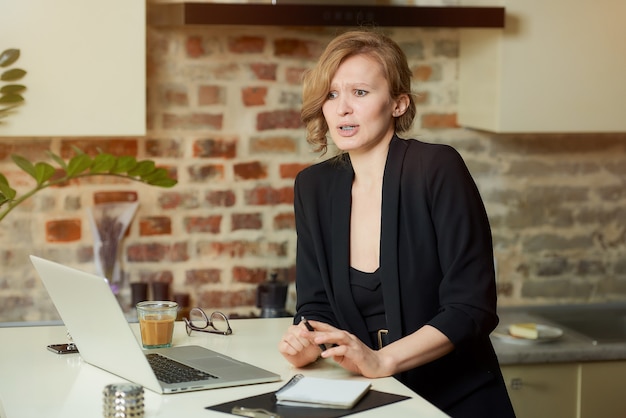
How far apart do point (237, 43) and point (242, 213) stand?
0.61m

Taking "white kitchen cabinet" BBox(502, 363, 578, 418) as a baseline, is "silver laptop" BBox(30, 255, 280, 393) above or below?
above

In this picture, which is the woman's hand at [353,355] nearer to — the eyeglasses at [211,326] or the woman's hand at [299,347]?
the woman's hand at [299,347]

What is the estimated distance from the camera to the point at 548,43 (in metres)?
3.31

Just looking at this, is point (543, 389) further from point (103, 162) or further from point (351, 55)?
point (103, 162)

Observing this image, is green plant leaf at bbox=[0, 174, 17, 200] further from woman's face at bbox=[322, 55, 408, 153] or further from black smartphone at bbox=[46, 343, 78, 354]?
woman's face at bbox=[322, 55, 408, 153]

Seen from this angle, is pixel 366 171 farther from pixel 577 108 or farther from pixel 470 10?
pixel 577 108

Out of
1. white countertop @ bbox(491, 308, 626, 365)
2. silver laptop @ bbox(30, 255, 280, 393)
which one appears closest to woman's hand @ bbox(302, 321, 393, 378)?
silver laptop @ bbox(30, 255, 280, 393)

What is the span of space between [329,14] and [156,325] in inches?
51.5

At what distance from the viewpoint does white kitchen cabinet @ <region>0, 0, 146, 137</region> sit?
2971 millimetres

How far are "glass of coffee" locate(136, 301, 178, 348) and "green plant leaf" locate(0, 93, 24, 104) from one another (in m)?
1.00

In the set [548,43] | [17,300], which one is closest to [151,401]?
[17,300]

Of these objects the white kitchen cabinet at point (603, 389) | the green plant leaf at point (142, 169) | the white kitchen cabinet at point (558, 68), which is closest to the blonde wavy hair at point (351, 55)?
the green plant leaf at point (142, 169)

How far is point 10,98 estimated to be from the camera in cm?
294

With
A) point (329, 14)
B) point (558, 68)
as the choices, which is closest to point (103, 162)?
point (329, 14)
